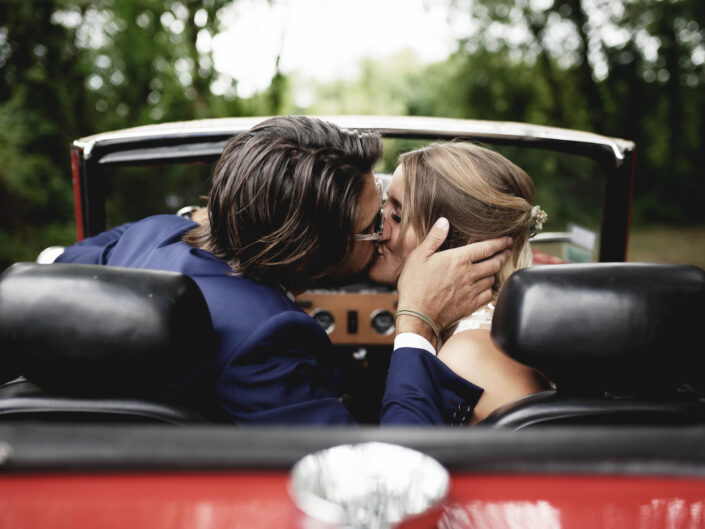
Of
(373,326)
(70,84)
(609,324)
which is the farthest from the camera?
(70,84)

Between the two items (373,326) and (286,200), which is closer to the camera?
(286,200)

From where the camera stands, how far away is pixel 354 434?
791 millimetres

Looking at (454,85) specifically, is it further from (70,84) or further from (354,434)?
(354,434)

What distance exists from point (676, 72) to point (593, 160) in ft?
54.0

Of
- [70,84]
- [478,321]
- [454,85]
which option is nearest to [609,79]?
[454,85]

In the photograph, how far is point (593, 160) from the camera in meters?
2.33

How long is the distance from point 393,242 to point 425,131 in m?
0.56

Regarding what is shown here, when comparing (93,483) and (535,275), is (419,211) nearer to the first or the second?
(535,275)

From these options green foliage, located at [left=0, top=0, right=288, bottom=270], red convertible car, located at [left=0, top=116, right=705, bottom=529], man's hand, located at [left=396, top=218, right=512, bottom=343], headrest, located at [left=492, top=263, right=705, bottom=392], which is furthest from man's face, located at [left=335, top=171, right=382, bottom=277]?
green foliage, located at [left=0, top=0, right=288, bottom=270]

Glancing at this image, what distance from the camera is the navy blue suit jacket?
124 centimetres

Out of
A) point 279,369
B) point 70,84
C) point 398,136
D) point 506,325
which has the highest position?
point 70,84

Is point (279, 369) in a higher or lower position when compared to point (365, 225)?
lower

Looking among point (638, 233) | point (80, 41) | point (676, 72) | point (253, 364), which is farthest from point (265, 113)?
point (253, 364)

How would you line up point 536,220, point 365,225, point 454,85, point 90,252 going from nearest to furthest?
1. point 365,225
2. point 536,220
3. point 90,252
4. point 454,85
